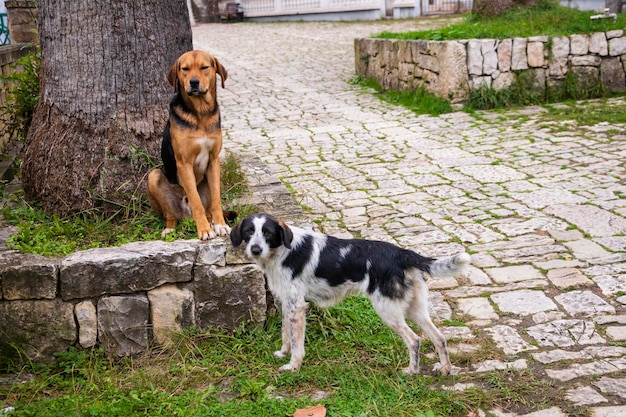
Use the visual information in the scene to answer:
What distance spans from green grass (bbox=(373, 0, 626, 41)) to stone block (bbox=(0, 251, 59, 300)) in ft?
29.9

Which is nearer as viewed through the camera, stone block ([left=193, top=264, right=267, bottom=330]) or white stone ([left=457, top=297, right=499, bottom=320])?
stone block ([left=193, top=264, right=267, bottom=330])

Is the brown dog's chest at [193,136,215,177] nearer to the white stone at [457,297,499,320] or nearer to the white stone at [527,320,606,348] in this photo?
the white stone at [457,297,499,320]

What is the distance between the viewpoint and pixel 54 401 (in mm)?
3854

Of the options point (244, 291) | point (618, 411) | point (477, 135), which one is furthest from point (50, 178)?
point (477, 135)

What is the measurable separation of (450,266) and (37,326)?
2.61 meters

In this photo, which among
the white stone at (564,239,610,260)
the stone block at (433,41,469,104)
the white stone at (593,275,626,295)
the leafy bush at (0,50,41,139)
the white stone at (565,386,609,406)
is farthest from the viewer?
the stone block at (433,41,469,104)

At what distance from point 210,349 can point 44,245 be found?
1304 mm

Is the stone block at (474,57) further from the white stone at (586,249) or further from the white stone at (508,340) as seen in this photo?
the white stone at (508,340)

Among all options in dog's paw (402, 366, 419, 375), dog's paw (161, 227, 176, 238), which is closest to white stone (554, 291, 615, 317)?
dog's paw (402, 366, 419, 375)

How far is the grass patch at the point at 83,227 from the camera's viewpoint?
4.54 m

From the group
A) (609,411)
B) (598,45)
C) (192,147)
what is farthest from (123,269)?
(598,45)

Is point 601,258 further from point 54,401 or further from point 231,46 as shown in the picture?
point 231,46

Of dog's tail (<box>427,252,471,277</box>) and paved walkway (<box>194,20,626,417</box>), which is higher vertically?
dog's tail (<box>427,252,471,277</box>)

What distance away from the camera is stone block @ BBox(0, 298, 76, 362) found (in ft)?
14.0
